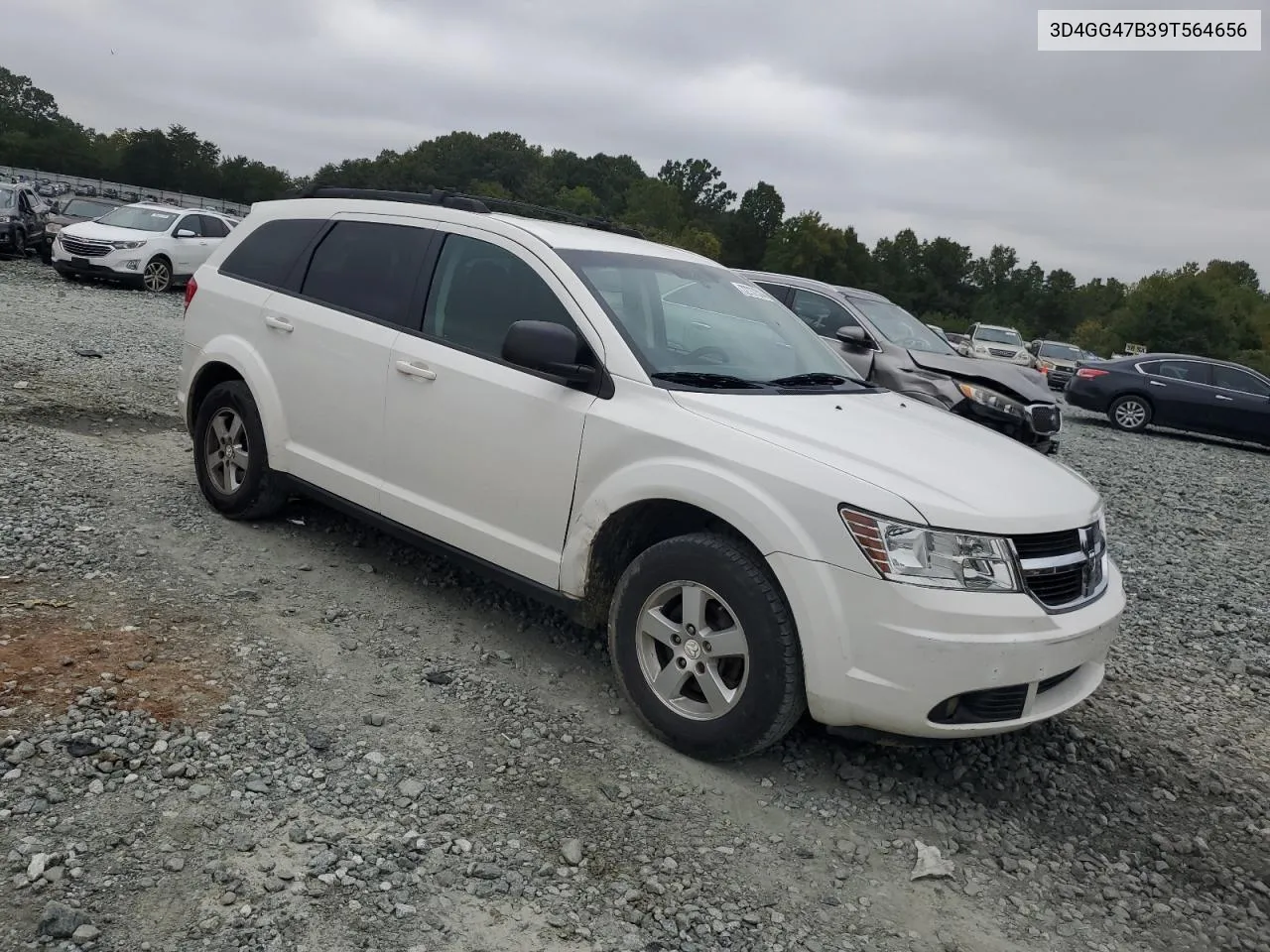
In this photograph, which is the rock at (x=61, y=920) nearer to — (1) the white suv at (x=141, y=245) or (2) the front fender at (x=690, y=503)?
(2) the front fender at (x=690, y=503)

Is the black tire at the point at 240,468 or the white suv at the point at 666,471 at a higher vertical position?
the white suv at the point at 666,471

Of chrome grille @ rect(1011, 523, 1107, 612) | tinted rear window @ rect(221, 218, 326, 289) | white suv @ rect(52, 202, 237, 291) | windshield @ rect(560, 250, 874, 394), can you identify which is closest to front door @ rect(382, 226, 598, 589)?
windshield @ rect(560, 250, 874, 394)

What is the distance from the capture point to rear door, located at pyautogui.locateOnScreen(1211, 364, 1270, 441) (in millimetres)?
17625

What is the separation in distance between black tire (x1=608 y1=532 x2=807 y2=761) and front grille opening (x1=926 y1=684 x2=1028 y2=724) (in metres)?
0.46

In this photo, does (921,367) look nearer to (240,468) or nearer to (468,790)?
(240,468)

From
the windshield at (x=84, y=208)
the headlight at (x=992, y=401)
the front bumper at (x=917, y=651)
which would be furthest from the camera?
the windshield at (x=84, y=208)

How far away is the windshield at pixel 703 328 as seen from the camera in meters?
4.12

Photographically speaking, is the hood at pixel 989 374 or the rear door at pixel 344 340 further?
the hood at pixel 989 374

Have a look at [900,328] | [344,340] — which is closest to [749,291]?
Answer: [344,340]

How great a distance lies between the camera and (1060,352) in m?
35.9

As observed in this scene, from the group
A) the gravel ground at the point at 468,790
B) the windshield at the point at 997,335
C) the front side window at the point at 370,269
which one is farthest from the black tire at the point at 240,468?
the windshield at the point at 997,335

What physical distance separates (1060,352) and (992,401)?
2858 cm

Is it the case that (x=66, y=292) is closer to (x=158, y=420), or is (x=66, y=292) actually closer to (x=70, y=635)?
(x=158, y=420)

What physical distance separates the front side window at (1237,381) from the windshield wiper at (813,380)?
16.4 m
